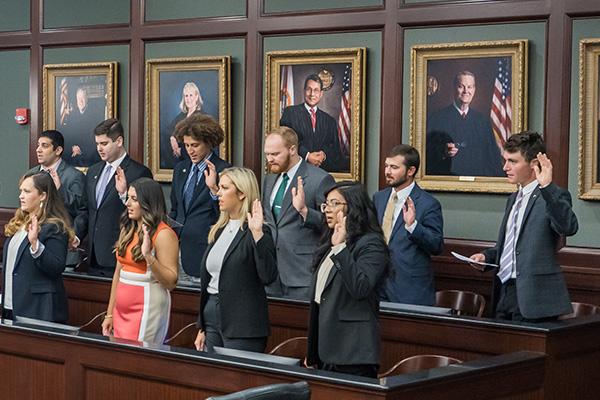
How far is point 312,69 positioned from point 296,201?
6.99ft

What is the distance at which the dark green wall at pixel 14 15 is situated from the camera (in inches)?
418

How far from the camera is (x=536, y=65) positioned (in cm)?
773

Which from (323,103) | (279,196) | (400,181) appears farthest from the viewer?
(323,103)

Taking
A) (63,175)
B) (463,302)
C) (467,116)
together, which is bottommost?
(463,302)

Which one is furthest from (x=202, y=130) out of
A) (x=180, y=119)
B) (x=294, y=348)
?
(x=294, y=348)

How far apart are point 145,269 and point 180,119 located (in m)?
3.53

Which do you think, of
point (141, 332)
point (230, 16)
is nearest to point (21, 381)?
point (141, 332)

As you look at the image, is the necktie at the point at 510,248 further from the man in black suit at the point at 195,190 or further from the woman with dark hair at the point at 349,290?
the man in black suit at the point at 195,190

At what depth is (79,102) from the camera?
33.8 feet

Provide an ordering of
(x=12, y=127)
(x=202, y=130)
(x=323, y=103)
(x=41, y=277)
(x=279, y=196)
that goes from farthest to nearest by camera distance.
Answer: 1. (x=12, y=127)
2. (x=323, y=103)
3. (x=202, y=130)
4. (x=279, y=196)
5. (x=41, y=277)

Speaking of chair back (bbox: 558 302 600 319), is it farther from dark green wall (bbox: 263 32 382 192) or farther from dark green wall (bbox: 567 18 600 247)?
dark green wall (bbox: 263 32 382 192)

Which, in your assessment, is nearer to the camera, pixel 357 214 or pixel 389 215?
pixel 357 214

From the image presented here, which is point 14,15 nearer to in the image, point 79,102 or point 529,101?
point 79,102

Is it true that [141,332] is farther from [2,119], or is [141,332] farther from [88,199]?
[2,119]
